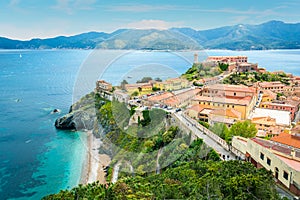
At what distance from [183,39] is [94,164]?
6.60 metres

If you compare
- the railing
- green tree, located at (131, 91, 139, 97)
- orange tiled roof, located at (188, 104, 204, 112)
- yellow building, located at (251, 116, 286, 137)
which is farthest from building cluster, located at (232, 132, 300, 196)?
green tree, located at (131, 91, 139, 97)

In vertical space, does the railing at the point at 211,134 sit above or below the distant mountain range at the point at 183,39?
below

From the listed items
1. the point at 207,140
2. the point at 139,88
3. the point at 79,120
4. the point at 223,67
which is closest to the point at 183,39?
the point at 207,140

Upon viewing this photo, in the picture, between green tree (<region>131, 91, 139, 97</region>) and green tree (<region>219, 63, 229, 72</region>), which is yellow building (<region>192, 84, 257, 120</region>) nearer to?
green tree (<region>131, 91, 139, 97</region>)

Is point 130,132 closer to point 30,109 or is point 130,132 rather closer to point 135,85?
point 135,85

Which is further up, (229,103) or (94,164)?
(229,103)

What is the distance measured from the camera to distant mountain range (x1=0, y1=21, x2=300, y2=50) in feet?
20.8

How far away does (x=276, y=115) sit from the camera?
11.1 meters

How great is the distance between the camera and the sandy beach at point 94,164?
9.46 metres

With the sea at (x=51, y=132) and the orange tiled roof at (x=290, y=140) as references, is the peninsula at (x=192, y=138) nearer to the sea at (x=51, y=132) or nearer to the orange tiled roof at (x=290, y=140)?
the orange tiled roof at (x=290, y=140)

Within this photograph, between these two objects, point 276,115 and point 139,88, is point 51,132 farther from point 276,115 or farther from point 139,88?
point 276,115

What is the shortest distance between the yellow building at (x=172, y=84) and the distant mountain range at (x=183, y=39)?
8.30 feet

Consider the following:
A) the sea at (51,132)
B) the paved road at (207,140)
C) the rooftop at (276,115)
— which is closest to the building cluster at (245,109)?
the rooftop at (276,115)

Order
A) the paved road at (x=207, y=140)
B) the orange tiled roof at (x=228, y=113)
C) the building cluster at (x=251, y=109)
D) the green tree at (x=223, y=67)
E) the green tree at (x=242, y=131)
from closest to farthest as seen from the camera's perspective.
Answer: the building cluster at (x=251, y=109)
the paved road at (x=207, y=140)
the green tree at (x=242, y=131)
the orange tiled roof at (x=228, y=113)
the green tree at (x=223, y=67)
